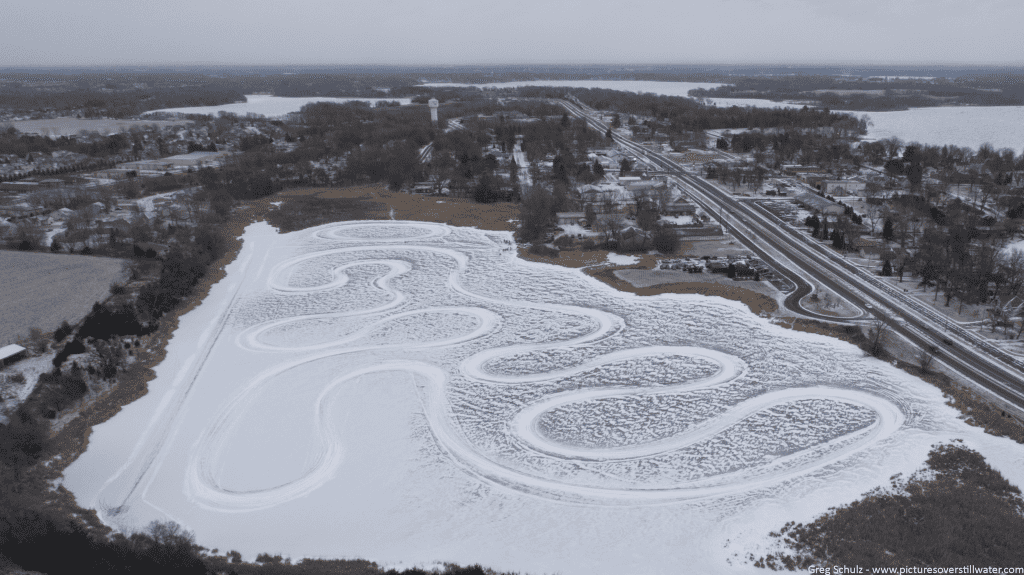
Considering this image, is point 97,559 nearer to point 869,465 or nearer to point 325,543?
point 325,543

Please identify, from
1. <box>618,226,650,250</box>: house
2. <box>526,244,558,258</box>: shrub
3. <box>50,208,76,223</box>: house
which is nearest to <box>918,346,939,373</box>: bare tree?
<box>618,226,650,250</box>: house

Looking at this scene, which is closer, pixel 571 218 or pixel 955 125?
pixel 571 218

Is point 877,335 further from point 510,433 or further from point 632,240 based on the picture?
point 632,240

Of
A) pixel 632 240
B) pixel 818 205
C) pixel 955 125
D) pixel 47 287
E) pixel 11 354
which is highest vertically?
pixel 955 125

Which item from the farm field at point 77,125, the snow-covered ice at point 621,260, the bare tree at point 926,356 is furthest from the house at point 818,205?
the farm field at point 77,125

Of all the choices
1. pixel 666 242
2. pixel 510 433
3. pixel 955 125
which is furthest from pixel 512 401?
pixel 955 125
